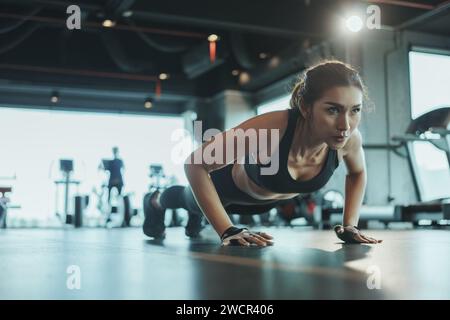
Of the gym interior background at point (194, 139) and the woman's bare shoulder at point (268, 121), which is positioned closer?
the gym interior background at point (194, 139)

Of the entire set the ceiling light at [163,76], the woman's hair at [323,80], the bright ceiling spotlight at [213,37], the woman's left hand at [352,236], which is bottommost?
the woman's left hand at [352,236]

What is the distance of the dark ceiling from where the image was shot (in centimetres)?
612

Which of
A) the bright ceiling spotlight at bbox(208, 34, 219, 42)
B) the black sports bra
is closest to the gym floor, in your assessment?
the black sports bra

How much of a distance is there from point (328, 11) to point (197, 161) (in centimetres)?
503

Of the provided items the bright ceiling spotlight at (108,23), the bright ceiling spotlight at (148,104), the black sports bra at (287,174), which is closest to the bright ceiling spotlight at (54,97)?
the bright ceiling spotlight at (148,104)

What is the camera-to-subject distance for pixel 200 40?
27.0ft

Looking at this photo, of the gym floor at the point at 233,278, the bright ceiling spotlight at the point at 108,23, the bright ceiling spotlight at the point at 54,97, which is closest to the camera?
the gym floor at the point at 233,278

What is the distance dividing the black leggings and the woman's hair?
440 millimetres

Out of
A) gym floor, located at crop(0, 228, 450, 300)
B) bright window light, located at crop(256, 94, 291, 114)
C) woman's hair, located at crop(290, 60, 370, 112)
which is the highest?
bright window light, located at crop(256, 94, 291, 114)

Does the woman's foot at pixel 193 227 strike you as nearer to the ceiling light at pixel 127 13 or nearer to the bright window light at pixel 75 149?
the ceiling light at pixel 127 13

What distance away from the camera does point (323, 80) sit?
1479 mm

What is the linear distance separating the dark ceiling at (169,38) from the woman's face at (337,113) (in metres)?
4.38

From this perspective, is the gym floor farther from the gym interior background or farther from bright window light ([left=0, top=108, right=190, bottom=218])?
bright window light ([left=0, top=108, right=190, bottom=218])

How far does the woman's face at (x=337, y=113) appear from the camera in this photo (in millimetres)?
1444
